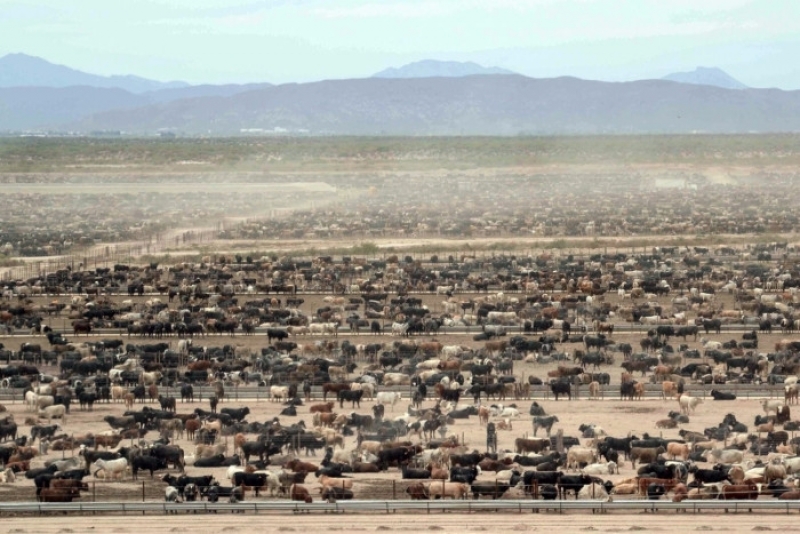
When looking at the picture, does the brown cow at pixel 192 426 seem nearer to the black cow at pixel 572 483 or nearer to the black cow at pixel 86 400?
the black cow at pixel 86 400

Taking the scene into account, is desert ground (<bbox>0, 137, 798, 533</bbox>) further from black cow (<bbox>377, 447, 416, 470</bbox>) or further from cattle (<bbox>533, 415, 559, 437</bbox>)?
cattle (<bbox>533, 415, 559, 437</bbox>)

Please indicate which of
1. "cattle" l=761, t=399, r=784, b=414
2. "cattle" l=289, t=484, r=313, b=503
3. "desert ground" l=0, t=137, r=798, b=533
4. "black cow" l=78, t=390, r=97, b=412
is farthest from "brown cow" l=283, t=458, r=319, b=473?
"cattle" l=761, t=399, r=784, b=414

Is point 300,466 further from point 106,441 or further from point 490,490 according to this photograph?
point 106,441

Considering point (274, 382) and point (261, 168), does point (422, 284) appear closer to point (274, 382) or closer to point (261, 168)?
point (274, 382)

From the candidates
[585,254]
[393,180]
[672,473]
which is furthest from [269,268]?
[393,180]

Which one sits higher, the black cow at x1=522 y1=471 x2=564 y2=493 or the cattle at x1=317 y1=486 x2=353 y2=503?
the black cow at x1=522 y1=471 x2=564 y2=493

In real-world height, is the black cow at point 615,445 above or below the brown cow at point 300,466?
above

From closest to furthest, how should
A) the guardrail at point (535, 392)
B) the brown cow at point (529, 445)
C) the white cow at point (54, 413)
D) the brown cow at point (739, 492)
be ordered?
the brown cow at point (739, 492)
the brown cow at point (529, 445)
the white cow at point (54, 413)
the guardrail at point (535, 392)

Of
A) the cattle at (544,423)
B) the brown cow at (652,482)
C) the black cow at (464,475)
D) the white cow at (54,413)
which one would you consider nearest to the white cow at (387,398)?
the cattle at (544,423)
